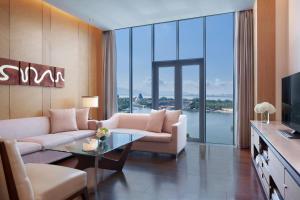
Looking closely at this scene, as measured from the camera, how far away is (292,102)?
107 inches

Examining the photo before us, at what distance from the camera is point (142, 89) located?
20.5 feet

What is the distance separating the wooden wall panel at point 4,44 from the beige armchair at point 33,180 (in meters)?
2.16

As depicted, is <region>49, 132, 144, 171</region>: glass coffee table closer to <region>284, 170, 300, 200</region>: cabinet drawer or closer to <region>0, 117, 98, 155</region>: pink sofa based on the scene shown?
<region>0, 117, 98, 155</region>: pink sofa

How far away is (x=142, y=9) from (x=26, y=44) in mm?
2537

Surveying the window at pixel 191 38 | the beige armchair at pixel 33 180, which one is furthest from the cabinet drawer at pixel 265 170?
the window at pixel 191 38

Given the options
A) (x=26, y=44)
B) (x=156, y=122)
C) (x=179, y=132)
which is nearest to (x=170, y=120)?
(x=156, y=122)

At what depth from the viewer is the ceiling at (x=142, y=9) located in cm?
445

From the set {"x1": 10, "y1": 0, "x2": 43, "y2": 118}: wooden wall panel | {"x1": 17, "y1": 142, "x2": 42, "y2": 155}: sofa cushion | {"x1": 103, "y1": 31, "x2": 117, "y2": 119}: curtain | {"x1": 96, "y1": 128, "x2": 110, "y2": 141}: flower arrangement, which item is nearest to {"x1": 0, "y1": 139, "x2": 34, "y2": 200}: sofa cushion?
{"x1": 96, "y1": 128, "x2": 110, "y2": 141}: flower arrangement

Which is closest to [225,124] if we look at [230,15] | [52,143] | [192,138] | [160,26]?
[192,138]

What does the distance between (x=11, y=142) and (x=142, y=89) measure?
475cm

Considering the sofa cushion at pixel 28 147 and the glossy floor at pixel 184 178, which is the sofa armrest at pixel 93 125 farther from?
the sofa cushion at pixel 28 147

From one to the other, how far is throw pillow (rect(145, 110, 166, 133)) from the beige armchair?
2.50 m

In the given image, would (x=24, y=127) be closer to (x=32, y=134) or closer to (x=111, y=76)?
(x=32, y=134)

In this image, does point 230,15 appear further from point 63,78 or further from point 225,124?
point 63,78
